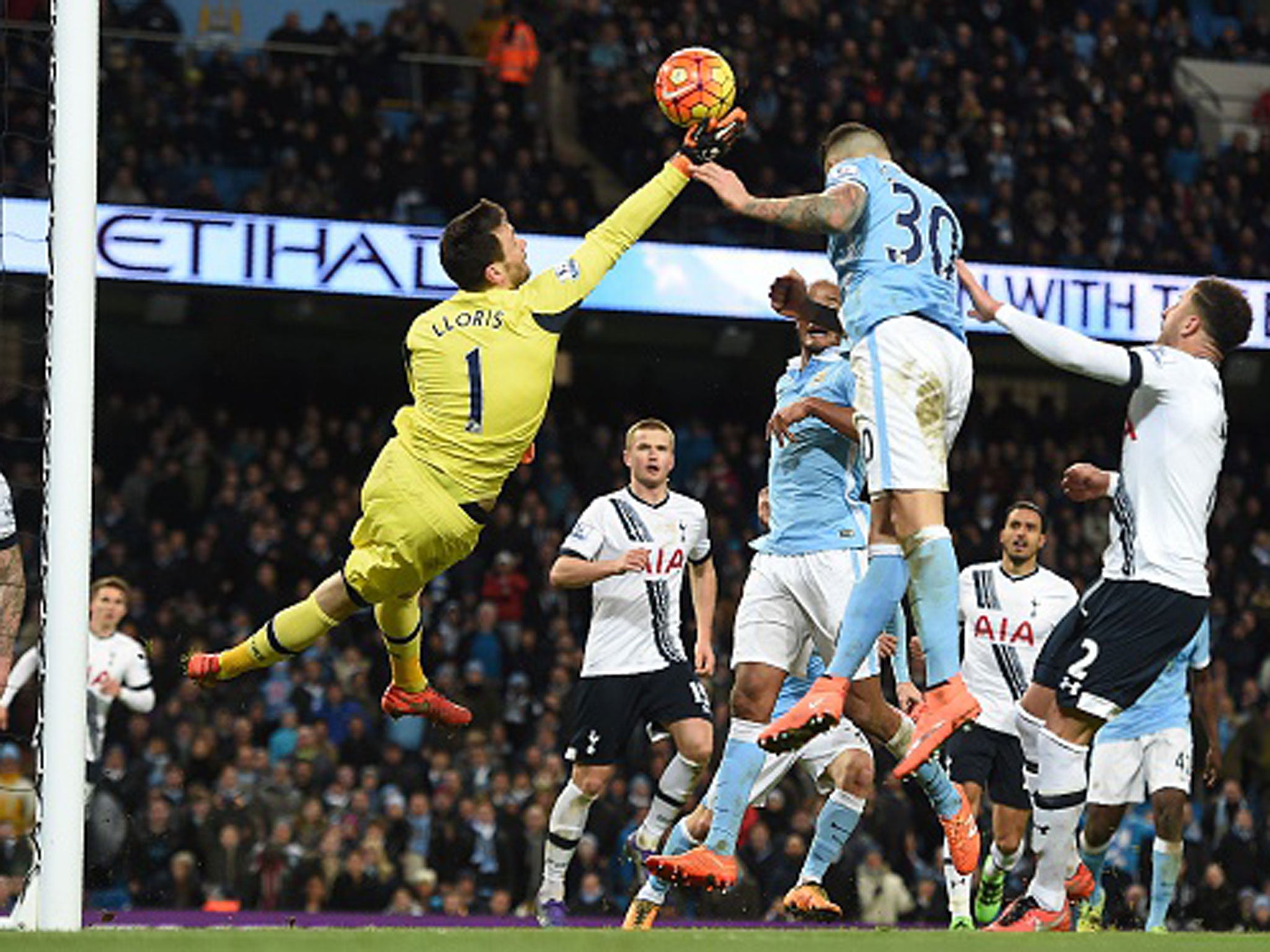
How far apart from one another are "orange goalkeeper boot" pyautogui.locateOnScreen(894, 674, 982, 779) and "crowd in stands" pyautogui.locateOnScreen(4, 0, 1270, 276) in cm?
1203

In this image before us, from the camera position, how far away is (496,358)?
26.9ft

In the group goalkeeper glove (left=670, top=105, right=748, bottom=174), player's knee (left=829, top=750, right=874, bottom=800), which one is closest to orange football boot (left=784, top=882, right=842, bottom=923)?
player's knee (left=829, top=750, right=874, bottom=800)

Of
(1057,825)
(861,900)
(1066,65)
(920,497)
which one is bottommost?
(861,900)

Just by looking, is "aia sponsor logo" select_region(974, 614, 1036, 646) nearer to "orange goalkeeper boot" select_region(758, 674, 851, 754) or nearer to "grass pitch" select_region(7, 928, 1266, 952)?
"orange goalkeeper boot" select_region(758, 674, 851, 754)

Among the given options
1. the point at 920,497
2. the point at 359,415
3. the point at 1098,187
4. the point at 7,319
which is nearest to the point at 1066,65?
the point at 1098,187

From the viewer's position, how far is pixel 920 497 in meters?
7.55

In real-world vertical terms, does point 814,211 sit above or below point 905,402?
above

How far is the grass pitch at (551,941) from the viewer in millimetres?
5984

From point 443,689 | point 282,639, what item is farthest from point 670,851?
point 443,689

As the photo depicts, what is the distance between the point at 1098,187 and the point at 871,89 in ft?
8.34

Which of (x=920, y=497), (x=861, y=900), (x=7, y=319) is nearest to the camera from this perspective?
(x=920, y=497)

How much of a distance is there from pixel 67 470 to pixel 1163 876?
6.83 metres

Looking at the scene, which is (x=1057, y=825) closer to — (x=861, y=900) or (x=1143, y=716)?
(x=1143, y=716)

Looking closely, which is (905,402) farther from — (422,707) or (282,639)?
(282,639)
